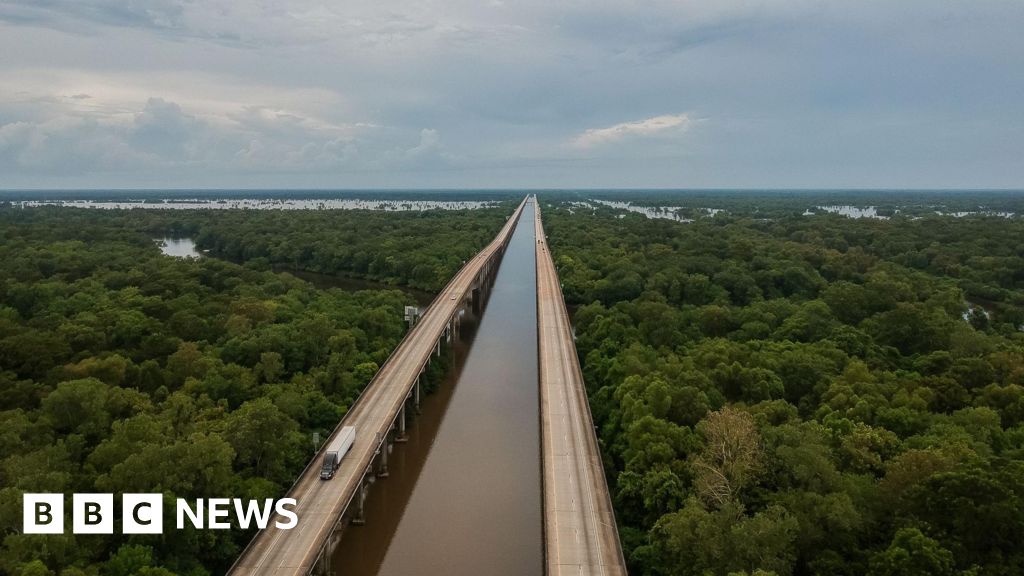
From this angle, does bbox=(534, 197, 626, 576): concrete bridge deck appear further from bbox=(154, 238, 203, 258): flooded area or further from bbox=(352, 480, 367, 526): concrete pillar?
bbox=(154, 238, 203, 258): flooded area

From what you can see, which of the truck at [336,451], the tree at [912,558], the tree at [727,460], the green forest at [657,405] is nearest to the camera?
the tree at [912,558]

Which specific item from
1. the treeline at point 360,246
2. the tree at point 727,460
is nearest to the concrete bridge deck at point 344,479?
the tree at point 727,460

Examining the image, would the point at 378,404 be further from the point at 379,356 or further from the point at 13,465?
the point at 13,465

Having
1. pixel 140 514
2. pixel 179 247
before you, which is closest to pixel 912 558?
pixel 140 514

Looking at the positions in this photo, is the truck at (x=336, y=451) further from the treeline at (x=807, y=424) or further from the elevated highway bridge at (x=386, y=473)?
the treeline at (x=807, y=424)

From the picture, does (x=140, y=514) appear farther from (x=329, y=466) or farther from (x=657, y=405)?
(x=657, y=405)

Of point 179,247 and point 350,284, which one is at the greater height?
point 179,247

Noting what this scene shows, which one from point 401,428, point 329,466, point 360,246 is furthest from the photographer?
point 360,246

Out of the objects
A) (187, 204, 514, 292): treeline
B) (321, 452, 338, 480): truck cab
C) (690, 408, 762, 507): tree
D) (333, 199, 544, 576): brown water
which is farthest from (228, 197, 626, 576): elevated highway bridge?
(187, 204, 514, 292): treeline
